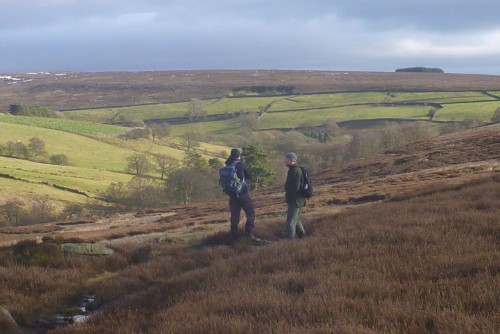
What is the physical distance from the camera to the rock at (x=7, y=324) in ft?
23.7

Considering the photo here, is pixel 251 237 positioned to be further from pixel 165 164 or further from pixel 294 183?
pixel 165 164

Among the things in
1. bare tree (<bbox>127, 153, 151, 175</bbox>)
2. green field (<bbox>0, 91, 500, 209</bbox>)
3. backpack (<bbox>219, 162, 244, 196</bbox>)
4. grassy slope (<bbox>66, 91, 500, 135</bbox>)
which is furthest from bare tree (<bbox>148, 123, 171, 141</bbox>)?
backpack (<bbox>219, 162, 244, 196</bbox>)

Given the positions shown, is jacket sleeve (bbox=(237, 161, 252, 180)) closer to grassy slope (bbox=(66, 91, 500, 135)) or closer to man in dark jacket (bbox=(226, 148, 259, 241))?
man in dark jacket (bbox=(226, 148, 259, 241))

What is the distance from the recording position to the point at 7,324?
287 inches

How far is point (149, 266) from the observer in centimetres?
1127

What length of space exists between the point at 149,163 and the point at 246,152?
2240cm

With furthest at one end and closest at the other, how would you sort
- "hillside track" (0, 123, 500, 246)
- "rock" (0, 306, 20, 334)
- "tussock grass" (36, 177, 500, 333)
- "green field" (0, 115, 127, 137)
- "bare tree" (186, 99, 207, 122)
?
"bare tree" (186, 99, 207, 122), "green field" (0, 115, 127, 137), "hillside track" (0, 123, 500, 246), "rock" (0, 306, 20, 334), "tussock grass" (36, 177, 500, 333)

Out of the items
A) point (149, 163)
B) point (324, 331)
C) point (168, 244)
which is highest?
point (324, 331)

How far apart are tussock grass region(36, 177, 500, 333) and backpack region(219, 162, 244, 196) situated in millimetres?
2471

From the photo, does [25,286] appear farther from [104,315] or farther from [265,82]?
[265,82]

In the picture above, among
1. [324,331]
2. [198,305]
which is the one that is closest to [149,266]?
[198,305]

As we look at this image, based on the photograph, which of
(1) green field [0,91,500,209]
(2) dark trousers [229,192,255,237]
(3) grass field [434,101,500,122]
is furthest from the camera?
(3) grass field [434,101,500,122]

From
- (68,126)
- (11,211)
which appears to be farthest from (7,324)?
(68,126)

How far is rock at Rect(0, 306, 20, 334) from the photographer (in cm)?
721
